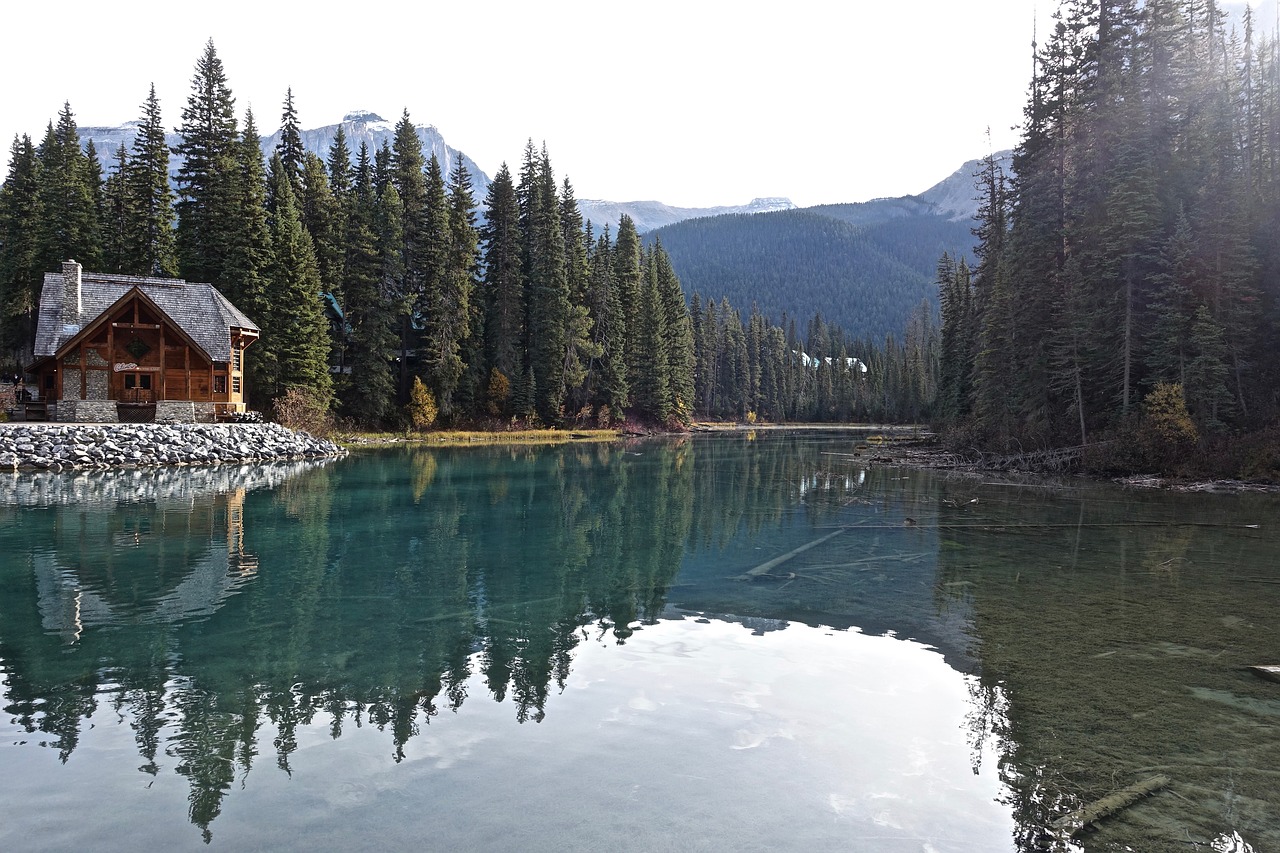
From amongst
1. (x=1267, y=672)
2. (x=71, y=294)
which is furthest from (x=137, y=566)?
(x=71, y=294)

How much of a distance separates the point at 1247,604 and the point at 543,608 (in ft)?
37.1

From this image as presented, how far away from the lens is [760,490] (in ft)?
100

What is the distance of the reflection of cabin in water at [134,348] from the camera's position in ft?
134

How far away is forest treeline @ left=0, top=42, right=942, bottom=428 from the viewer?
1969 inches

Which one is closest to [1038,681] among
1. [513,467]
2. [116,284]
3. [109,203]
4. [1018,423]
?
[513,467]

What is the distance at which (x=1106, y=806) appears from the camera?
19.9 ft

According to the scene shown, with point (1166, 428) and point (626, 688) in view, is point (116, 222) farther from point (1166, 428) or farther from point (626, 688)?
point (1166, 428)

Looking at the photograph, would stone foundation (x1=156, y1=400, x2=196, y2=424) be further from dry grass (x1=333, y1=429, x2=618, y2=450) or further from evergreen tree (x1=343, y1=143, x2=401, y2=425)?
evergreen tree (x1=343, y1=143, x2=401, y2=425)

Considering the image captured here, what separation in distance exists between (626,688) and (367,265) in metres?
56.1

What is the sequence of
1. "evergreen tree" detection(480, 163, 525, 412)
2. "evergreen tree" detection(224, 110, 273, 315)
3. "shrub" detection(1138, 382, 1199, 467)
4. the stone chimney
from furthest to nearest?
"evergreen tree" detection(480, 163, 525, 412)
"evergreen tree" detection(224, 110, 273, 315)
the stone chimney
"shrub" detection(1138, 382, 1199, 467)

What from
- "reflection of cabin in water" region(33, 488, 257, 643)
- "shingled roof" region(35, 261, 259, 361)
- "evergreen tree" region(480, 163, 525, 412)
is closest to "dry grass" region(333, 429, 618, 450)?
"evergreen tree" region(480, 163, 525, 412)

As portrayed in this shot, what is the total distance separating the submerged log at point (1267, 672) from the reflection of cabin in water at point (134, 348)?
4558cm

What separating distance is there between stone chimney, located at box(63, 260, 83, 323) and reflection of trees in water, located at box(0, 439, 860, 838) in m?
23.9

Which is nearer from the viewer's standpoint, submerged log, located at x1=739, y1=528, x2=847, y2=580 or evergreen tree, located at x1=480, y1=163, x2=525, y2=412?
submerged log, located at x1=739, y1=528, x2=847, y2=580
